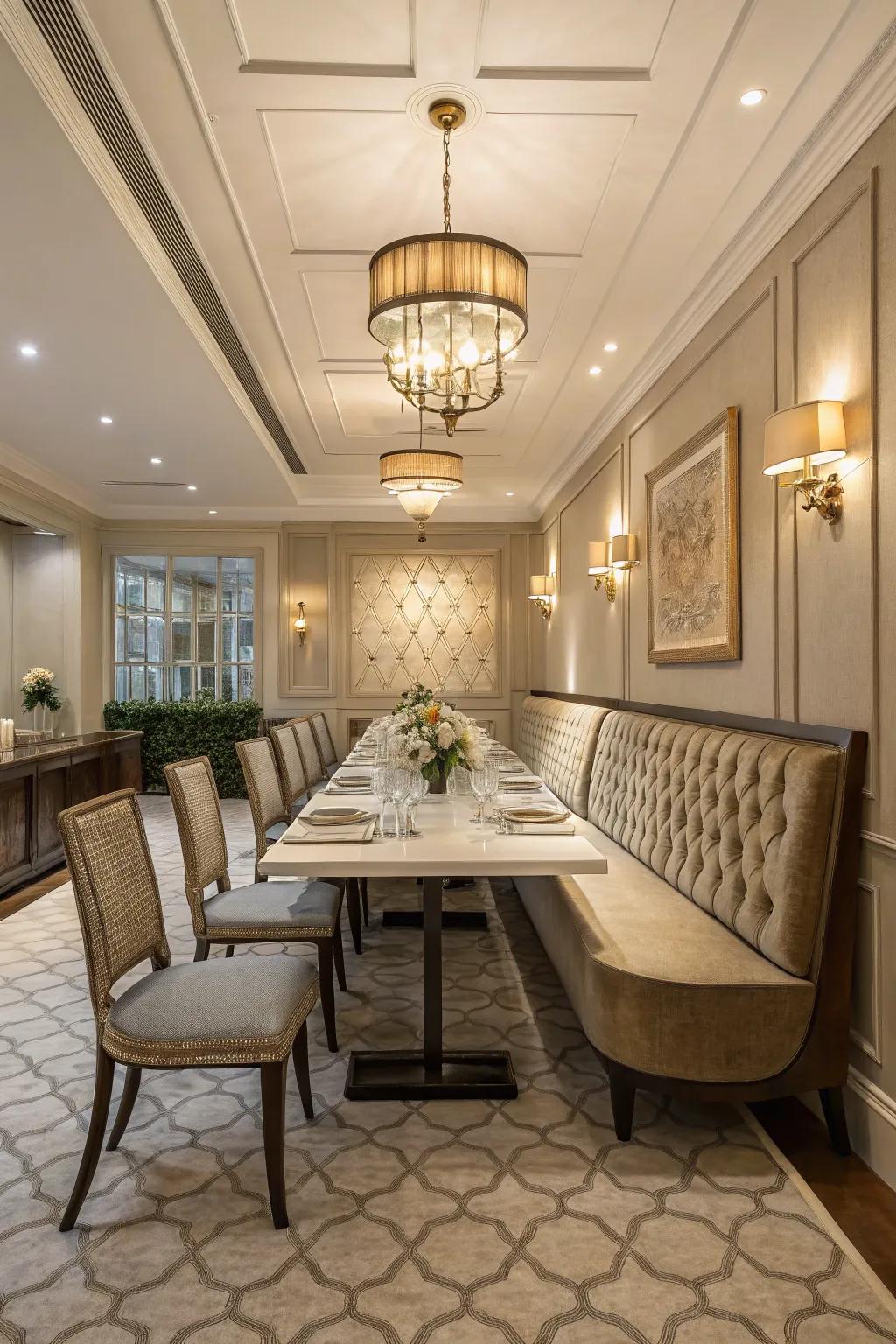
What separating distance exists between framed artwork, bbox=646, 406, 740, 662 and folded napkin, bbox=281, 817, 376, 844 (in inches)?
61.9

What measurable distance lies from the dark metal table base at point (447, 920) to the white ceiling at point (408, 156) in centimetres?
298

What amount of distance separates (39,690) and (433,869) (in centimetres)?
605

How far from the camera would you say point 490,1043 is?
2719mm

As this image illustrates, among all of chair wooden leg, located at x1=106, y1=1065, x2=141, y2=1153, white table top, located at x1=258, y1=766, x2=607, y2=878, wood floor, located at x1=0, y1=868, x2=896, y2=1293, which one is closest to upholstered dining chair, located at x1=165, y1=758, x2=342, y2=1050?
white table top, located at x1=258, y1=766, x2=607, y2=878

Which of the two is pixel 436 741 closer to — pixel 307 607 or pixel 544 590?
pixel 544 590

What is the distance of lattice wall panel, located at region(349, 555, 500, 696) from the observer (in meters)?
8.04

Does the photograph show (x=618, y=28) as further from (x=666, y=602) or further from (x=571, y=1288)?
(x=571, y=1288)

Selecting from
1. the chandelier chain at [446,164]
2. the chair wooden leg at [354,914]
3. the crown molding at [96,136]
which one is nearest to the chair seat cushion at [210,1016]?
the chair wooden leg at [354,914]

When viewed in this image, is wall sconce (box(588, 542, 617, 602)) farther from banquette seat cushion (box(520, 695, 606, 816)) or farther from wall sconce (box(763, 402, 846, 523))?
wall sconce (box(763, 402, 846, 523))

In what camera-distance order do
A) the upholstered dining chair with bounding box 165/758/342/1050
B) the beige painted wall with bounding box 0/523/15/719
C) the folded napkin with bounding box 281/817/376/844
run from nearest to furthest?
1. the folded napkin with bounding box 281/817/376/844
2. the upholstered dining chair with bounding box 165/758/342/1050
3. the beige painted wall with bounding box 0/523/15/719

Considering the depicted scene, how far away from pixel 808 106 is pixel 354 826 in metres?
2.52

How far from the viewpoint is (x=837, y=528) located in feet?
7.64

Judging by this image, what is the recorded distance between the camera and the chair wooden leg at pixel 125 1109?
212 centimetres

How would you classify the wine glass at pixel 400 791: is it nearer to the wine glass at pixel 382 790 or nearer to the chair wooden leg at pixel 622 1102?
the wine glass at pixel 382 790
